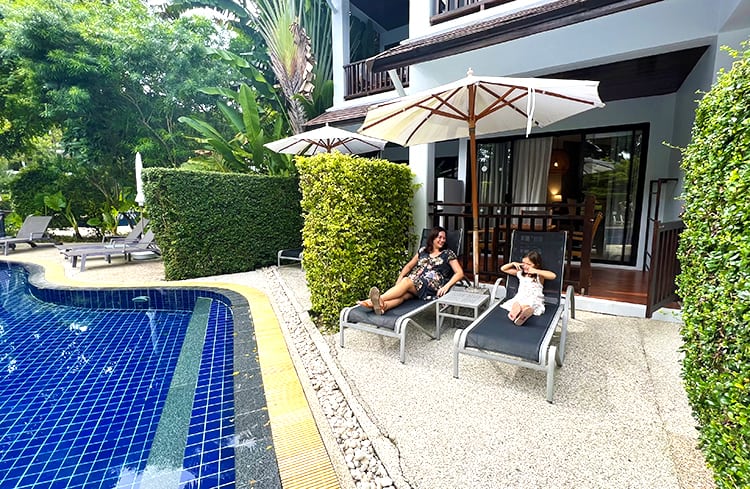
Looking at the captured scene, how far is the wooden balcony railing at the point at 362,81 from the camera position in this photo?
1041 cm

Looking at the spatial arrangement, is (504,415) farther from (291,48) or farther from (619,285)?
(291,48)

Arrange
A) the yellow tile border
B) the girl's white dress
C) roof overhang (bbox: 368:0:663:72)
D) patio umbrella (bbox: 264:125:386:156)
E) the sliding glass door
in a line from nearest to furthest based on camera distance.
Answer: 1. the yellow tile border
2. the girl's white dress
3. roof overhang (bbox: 368:0:663:72)
4. patio umbrella (bbox: 264:125:386:156)
5. the sliding glass door

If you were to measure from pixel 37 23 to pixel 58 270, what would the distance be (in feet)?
31.0

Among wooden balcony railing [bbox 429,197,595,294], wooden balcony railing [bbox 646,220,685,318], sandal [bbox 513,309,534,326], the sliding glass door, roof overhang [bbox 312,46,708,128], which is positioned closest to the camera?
sandal [bbox 513,309,534,326]

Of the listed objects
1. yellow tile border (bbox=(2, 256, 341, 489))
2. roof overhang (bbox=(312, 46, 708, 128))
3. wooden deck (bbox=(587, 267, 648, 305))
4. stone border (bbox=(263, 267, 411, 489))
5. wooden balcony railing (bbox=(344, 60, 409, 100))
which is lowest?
stone border (bbox=(263, 267, 411, 489))

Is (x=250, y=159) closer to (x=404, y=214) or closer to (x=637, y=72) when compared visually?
(x=404, y=214)

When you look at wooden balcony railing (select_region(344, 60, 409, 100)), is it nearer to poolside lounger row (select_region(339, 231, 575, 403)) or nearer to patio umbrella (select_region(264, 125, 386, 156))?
patio umbrella (select_region(264, 125, 386, 156))

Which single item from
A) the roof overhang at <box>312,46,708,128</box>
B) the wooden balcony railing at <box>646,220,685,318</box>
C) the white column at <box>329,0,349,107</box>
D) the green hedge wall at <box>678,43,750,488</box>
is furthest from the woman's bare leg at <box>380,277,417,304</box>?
the white column at <box>329,0,349,107</box>

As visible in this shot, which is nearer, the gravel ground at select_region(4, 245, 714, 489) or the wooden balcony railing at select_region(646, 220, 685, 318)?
the gravel ground at select_region(4, 245, 714, 489)

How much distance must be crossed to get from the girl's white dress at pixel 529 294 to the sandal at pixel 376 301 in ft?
5.26

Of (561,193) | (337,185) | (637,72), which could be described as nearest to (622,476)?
(337,185)

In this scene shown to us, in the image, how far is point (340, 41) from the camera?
35.9ft

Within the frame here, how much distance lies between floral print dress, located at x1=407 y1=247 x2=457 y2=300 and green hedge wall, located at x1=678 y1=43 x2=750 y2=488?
2.97m

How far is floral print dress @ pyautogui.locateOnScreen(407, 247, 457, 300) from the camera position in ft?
16.8
